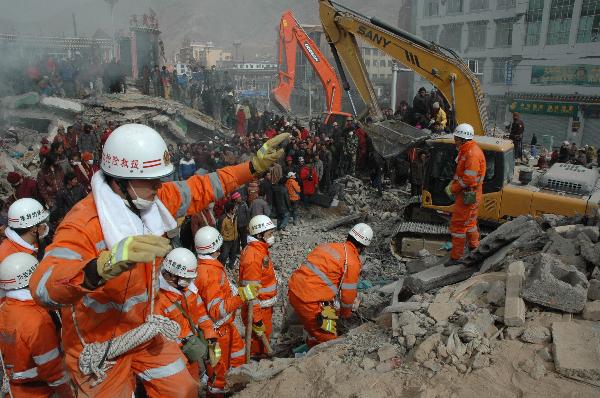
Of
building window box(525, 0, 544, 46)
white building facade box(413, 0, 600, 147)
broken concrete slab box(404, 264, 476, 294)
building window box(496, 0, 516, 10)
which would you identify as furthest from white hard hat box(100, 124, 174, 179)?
building window box(496, 0, 516, 10)

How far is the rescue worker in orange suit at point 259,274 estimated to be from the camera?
16.4 feet

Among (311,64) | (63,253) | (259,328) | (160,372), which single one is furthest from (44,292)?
(311,64)

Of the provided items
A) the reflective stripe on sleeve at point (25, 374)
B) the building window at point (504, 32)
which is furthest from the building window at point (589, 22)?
the reflective stripe on sleeve at point (25, 374)

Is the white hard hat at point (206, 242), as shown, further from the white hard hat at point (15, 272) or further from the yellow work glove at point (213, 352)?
the white hard hat at point (15, 272)

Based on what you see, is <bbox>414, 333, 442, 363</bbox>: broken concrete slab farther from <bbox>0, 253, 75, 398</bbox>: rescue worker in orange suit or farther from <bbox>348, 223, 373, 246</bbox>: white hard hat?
<bbox>0, 253, 75, 398</bbox>: rescue worker in orange suit

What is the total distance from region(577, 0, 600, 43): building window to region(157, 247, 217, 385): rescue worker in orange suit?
2711 centimetres

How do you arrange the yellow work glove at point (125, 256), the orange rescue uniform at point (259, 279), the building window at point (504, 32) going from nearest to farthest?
1. the yellow work glove at point (125, 256)
2. the orange rescue uniform at point (259, 279)
3. the building window at point (504, 32)

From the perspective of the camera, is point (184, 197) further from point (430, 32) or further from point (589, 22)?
point (430, 32)

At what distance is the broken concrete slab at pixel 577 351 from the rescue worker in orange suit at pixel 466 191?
274 cm

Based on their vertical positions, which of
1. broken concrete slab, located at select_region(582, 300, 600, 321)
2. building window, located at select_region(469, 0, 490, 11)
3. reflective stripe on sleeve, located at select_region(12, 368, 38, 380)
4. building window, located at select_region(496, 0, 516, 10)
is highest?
building window, located at select_region(469, 0, 490, 11)

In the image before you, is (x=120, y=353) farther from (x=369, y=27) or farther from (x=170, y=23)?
(x=170, y=23)

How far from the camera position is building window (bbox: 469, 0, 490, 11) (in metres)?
31.3

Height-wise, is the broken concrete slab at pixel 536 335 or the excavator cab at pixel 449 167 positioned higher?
the excavator cab at pixel 449 167

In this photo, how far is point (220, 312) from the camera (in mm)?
4477
